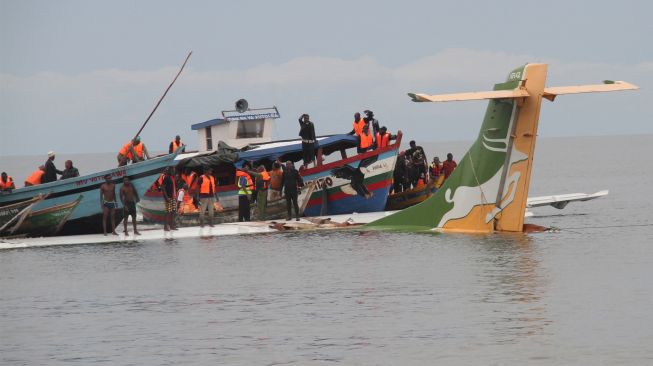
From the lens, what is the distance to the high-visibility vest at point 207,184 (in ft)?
106

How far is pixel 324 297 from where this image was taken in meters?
21.6

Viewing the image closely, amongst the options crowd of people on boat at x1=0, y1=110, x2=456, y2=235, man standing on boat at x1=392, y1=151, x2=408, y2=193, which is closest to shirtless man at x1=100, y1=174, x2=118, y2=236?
crowd of people on boat at x1=0, y1=110, x2=456, y2=235

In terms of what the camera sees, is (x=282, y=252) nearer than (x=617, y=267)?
No

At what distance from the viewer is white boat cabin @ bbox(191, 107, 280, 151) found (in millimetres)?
38250

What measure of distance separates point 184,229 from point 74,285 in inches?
309

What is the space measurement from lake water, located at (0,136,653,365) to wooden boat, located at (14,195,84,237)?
27.6 inches

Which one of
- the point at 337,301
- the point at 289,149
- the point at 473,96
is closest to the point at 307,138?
the point at 289,149

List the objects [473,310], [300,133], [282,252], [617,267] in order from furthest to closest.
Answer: [300,133]
[282,252]
[617,267]
[473,310]

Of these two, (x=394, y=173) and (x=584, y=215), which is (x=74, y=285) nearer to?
(x=394, y=173)

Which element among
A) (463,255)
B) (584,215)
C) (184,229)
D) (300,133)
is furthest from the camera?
(584,215)

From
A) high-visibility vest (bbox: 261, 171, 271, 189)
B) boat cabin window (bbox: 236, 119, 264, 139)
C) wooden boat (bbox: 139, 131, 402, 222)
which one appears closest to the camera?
high-visibility vest (bbox: 261, 171, 271, 189)

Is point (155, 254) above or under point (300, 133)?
under

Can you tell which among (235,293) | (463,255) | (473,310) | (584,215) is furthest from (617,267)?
(584,215)

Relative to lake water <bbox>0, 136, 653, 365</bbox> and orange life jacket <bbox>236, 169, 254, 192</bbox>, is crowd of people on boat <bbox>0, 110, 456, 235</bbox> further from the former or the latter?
lake water <bbox>0, 136, 653, 365</bbox>
